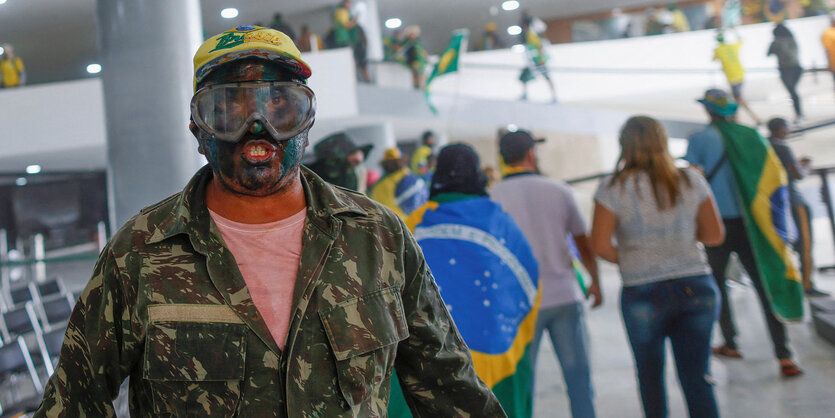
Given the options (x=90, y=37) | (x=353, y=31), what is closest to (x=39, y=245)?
(x=90, y=37)

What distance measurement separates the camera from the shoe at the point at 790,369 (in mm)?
4559

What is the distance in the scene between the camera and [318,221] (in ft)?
4.79

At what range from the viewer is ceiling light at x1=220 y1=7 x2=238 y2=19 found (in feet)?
58.6

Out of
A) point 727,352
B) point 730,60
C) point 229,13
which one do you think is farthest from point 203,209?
point 229,13

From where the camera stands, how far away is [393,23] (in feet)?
68.0

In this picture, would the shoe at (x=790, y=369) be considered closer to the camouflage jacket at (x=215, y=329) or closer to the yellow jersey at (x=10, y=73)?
the camouflage jacket at (x=215, y=329)

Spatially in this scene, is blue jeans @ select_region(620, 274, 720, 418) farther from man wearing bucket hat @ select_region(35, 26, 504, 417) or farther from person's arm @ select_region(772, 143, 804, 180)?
person's arm @ select_region(772, 143, 804, 180)

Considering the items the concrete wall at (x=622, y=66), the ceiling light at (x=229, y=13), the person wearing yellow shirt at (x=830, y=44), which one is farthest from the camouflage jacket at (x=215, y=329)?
the ceiling light at (x=229, y=13)

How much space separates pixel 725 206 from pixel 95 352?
4.05m

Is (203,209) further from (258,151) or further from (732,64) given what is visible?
(732,64)

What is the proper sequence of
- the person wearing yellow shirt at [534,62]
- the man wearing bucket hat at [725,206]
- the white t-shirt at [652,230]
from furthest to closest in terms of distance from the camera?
the person wearing yellow shirt at [534,62]
the man wearing bucket hat at [725,206]
the white t-shirt at [652,230]

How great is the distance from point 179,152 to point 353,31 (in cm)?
1122

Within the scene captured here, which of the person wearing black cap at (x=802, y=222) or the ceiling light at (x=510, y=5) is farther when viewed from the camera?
the ceiling light at (x=510, y=5)

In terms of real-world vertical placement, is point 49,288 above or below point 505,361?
below
